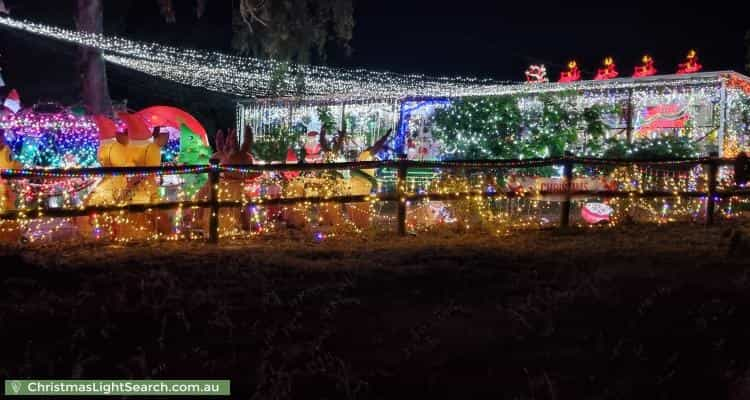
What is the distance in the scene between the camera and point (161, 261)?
6.81 m

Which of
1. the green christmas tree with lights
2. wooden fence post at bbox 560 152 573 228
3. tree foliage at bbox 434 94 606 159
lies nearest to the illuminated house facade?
tree foliage at bbox 434 94 606 159

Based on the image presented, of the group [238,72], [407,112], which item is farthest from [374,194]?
[407,112]

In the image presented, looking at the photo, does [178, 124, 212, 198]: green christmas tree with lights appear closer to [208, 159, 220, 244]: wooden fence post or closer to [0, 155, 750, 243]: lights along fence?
[0, 155, 750, 243]: lights along fence

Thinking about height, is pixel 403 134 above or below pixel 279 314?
above

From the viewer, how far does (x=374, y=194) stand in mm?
9578

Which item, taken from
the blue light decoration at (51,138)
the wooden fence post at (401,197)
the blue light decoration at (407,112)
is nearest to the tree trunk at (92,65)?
the blue light decoration at (51,138)

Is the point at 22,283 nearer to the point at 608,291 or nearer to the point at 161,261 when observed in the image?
the point at 161,261

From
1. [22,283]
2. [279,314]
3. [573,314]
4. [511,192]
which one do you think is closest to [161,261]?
[22,283]

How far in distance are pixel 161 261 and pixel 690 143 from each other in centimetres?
1122

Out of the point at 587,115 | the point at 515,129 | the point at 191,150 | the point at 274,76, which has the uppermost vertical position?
the point at 274,76

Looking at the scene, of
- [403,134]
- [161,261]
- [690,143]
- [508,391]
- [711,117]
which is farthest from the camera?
[403,134]

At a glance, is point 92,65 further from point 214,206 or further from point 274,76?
point 214,206

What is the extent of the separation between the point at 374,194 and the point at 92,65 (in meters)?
10.1

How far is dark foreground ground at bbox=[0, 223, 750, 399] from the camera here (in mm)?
3707
